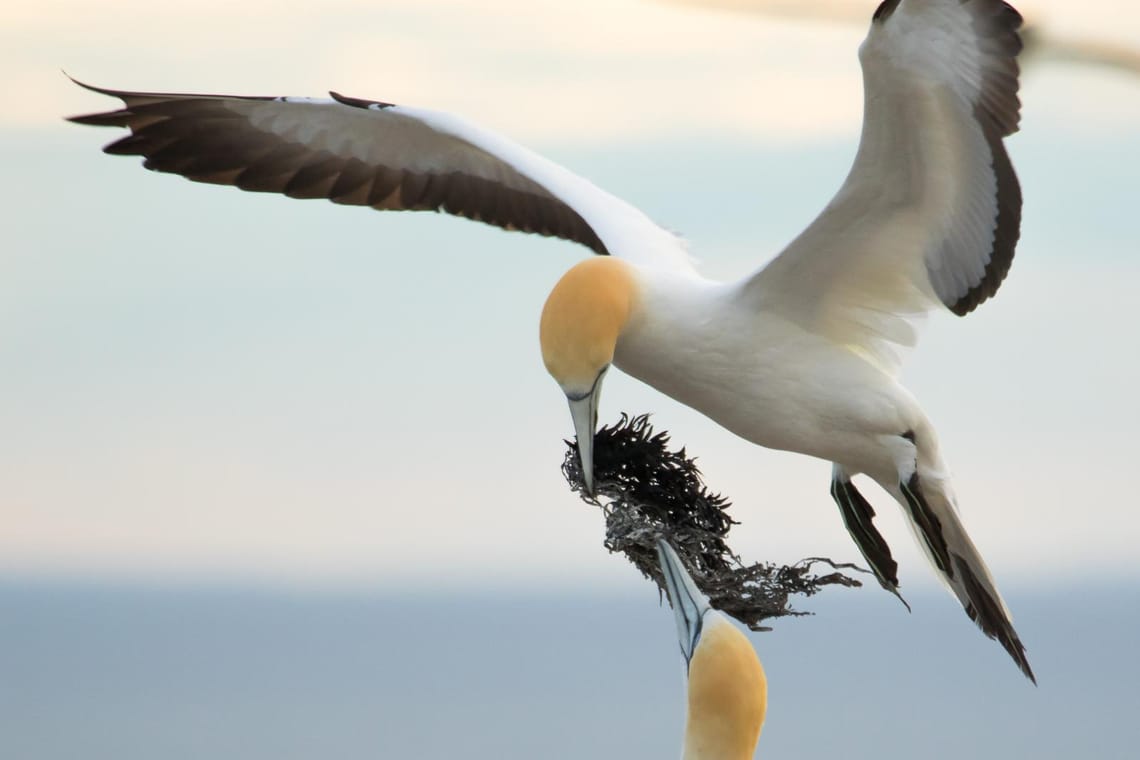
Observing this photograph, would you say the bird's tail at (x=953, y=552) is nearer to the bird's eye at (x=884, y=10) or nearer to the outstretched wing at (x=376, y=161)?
the outstretched wing at (x=376, y=161)

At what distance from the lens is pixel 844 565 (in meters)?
4.49

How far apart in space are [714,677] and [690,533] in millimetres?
381

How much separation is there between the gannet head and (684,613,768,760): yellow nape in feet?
2.67

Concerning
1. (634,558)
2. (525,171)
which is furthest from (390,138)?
(634,558)

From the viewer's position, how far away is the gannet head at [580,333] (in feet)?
16.9

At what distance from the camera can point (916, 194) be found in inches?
229

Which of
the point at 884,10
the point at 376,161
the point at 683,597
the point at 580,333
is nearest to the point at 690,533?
the point at 683,597

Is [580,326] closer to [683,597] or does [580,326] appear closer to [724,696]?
[683,597]

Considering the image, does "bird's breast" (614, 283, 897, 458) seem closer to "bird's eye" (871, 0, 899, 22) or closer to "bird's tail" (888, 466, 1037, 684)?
"bird's tail" (888, 466, 1037, 684)

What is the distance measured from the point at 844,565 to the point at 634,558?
0.52 meters

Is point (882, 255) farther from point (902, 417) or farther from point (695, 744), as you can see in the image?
point (695, 744)

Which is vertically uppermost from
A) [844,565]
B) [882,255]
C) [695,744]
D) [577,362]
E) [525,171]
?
[525,171]

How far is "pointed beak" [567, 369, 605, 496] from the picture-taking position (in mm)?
4551

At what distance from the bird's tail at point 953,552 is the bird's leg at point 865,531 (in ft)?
0.58
